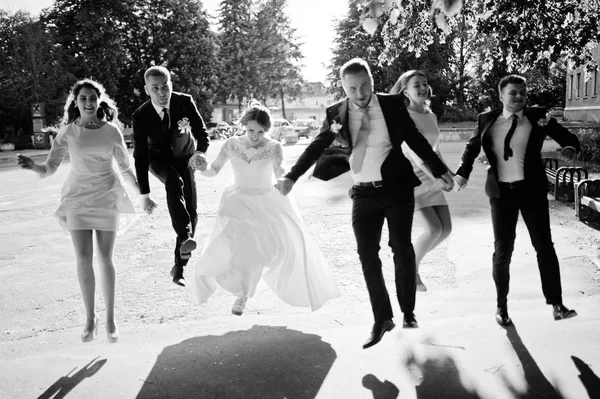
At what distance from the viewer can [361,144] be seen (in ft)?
15.7

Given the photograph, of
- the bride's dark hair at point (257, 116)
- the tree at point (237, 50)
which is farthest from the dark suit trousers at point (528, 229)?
the tree at point (237, 50)

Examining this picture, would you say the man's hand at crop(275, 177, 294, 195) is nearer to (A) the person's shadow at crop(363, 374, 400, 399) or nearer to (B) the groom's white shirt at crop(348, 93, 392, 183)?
(B) the groom's white shirt at crop(348, 93, 392, 183)

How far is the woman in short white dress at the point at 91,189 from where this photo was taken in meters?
5.04

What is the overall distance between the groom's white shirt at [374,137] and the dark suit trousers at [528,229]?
1.15m

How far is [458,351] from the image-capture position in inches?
185

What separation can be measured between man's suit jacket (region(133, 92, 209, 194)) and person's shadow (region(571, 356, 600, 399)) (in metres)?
3.61

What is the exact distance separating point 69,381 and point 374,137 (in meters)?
2.90

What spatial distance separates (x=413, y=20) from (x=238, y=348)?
8528 mm

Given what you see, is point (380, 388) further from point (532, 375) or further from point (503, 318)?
point (503, 318)

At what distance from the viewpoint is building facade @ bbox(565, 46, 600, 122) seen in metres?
39.2

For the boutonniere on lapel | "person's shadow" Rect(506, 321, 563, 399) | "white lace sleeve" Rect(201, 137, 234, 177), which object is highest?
the boutonniere on lapel

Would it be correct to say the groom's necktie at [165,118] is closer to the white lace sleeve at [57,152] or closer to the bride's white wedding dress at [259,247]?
the bride's white wedding dress at [259,247]

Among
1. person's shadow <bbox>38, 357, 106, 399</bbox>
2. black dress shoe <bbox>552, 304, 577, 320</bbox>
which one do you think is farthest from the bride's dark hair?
black dress shoe <bbox>552, 304, 577, 320</bbox>

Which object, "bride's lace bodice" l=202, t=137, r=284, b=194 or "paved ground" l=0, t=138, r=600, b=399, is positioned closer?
"paved ground" l=0, t=138, r=600, b=399
